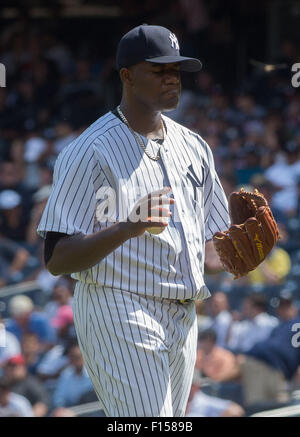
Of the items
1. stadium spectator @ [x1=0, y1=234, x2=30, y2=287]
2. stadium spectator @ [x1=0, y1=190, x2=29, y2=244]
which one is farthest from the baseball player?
Result: stadium spectator @ [x1=0, y1=190, x2=29, y2=244]

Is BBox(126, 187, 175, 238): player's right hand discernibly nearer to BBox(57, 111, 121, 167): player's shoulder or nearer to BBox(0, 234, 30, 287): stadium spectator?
BBox(57, 111, 121, 167): player's shoulder

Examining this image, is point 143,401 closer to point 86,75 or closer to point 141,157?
point 141,157

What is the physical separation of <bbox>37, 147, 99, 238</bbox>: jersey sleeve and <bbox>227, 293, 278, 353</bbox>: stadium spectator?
394cm

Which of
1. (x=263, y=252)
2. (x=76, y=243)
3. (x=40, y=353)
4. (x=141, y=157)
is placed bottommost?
(x=40, y=353)

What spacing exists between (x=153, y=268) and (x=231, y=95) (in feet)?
26.0

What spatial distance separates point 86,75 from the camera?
36.4 ft

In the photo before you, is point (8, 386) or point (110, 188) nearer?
point (110, 188)

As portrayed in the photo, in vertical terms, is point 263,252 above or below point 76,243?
below

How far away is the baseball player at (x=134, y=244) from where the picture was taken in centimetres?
261

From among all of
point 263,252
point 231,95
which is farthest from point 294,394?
point 231,95

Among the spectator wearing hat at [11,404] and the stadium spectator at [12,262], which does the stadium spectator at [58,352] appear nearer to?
the spectator wearing hat at [11,404]

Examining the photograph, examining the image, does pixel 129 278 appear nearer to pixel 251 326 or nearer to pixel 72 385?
pixel 72 385

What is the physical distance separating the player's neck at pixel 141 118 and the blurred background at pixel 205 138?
1461mm
